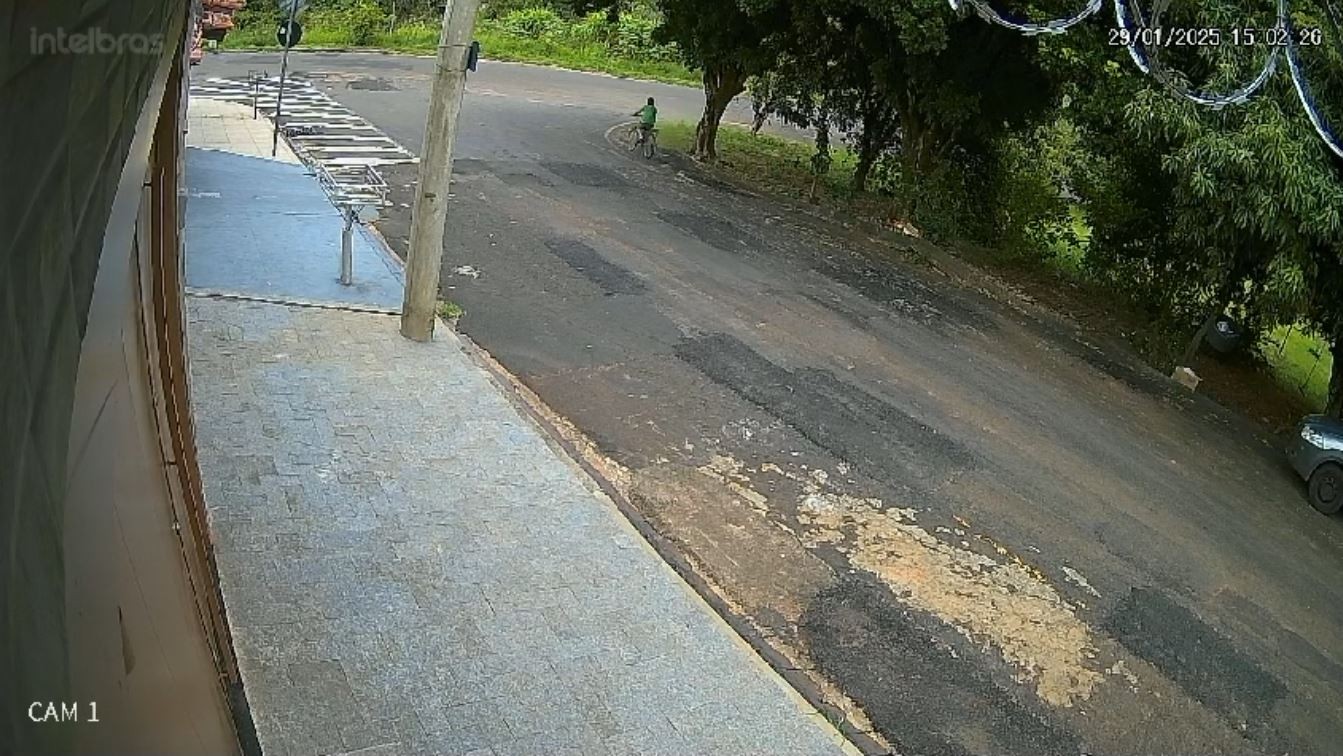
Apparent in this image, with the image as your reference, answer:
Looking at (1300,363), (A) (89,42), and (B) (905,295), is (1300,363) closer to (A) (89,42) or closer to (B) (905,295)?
(B) (905,295)

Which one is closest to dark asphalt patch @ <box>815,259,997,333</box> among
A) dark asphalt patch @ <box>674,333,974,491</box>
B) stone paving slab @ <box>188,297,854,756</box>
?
dark asphalt patch @ <box>674,333,974,491</box>

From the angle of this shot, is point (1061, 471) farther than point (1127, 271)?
No

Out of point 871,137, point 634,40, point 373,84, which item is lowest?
point 373,84

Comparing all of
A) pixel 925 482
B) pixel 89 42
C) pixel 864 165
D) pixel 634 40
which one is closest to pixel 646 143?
pixel 864 165

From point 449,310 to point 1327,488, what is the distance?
784cm

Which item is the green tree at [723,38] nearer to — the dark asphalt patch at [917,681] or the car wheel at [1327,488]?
the car wheel at [1327,488]

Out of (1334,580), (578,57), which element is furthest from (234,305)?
(578,57)

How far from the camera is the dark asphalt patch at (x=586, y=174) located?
17.0 metres

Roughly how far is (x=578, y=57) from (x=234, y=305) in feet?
71.6

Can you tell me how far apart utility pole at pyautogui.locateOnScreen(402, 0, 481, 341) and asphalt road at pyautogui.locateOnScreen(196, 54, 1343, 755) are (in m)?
0.88

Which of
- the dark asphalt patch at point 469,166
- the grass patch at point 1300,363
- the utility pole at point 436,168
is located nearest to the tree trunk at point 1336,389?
the grass patch at point 1300,363

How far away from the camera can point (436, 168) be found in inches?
360

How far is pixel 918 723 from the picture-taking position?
232 inches

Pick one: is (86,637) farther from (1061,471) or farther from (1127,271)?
(1127,271)
